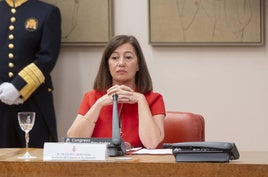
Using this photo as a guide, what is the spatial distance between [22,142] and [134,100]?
3.45 ft

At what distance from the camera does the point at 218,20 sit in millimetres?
4129

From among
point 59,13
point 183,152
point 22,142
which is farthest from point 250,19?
point 183,152

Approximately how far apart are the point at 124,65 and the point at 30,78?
2.70 feet

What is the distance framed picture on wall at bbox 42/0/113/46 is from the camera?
4.25 m

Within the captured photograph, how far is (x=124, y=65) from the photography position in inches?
133

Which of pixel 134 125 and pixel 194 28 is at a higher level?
pixel 194 28

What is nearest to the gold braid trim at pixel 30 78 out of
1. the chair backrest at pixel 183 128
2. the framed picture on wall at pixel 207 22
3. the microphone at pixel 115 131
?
the framed picture on wall at pixel 207 22

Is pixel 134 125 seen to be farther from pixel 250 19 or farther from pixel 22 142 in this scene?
pixel 250 19

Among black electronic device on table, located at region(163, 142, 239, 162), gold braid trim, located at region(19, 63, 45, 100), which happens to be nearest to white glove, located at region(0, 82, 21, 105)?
gold braid trim, located at region(19, 63, 45, 100)

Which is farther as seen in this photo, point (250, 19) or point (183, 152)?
point (250, 19)

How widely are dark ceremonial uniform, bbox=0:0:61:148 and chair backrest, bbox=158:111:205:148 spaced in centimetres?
105

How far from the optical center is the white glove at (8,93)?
3881mm

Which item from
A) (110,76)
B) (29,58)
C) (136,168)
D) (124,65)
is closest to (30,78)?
(29,58)

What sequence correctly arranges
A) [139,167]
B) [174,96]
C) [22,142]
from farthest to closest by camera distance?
[174,96] → [22,142] → [139,167]
